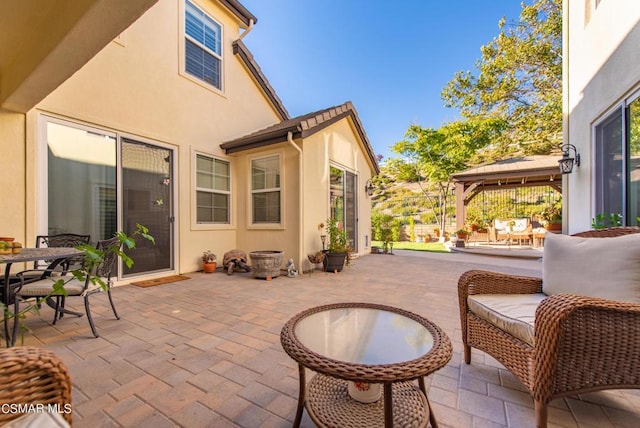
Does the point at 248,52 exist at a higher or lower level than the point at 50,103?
higher

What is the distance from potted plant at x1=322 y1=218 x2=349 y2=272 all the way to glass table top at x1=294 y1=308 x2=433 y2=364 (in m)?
3.92

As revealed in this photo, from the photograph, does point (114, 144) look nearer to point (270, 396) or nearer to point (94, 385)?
point (94, 385)

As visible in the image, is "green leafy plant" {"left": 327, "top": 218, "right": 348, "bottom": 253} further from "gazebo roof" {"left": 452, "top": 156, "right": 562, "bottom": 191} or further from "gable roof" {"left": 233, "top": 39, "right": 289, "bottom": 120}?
"gazebo roof" {"left": 452, "top": 156, "right": 562, "bottom": 191}

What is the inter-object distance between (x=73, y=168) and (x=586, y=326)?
577cm

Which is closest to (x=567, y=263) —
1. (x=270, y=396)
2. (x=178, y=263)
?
(x=270, y=396)

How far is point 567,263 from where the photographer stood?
197cm

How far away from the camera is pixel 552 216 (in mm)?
10070

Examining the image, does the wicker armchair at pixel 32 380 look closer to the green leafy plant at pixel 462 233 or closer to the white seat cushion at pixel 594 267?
the white seat cushion at pixel 594 267

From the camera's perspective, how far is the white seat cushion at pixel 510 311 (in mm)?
1571

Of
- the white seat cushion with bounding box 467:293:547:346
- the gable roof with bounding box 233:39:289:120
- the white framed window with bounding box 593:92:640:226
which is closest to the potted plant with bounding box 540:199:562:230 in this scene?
the white framed window with bounding box 593:92:640:226

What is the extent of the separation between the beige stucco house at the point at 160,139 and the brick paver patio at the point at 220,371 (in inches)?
59.0

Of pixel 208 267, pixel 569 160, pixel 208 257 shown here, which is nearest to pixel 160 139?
pixel 208 257

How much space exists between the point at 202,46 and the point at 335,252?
17.5ft

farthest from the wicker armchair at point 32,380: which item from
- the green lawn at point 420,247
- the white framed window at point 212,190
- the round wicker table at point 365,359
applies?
the green lawn at point 420,247
